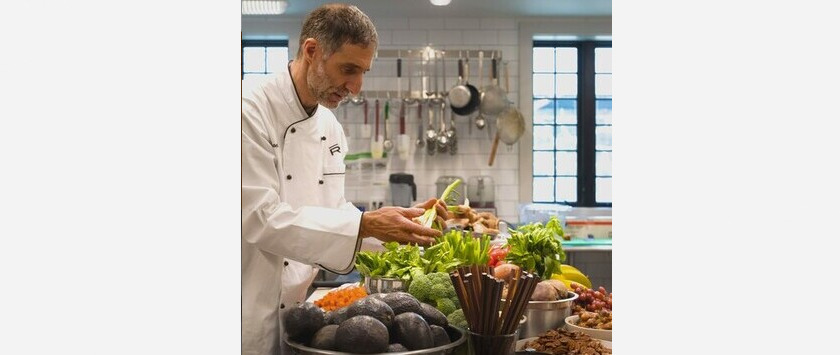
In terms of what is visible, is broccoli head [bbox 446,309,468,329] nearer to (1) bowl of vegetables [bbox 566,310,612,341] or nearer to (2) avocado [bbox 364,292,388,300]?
(2) avocado [bbox 364,292,388,300]

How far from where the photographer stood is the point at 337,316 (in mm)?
1379

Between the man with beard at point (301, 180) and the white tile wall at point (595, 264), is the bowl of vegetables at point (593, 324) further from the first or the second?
the man with beard at point (301, 180)

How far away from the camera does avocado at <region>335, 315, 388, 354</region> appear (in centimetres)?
132

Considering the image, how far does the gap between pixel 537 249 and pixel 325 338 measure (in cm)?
68

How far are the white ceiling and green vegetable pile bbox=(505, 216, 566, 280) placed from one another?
1.59ft

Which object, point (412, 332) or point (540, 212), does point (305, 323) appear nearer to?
point (412, 332)

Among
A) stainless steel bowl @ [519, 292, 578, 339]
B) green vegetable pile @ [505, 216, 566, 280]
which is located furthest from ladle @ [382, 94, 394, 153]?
stainless steel bowl @ [519, 292, 578, 339]

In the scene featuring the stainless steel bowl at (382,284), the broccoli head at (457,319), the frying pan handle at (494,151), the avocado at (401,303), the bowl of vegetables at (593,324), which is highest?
the frying pan handle at (494,151)

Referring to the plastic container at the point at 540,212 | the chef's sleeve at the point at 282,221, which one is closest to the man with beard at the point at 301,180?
the chef's sleeve at the point at 282,221

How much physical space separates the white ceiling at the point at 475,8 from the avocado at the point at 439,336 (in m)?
0.57

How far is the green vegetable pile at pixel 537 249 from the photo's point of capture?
1.76m

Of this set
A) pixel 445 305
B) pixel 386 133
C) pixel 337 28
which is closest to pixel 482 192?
pixel 386 133
